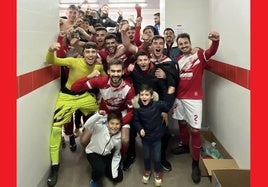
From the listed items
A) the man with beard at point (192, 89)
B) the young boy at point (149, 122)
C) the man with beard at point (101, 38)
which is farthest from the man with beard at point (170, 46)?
the young boy at point (149, 122)

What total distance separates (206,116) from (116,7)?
580 cm

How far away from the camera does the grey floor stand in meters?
2.88

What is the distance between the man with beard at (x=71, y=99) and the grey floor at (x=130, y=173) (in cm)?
16

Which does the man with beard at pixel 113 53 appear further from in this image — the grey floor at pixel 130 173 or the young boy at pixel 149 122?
the grey floor at pixel 130 173

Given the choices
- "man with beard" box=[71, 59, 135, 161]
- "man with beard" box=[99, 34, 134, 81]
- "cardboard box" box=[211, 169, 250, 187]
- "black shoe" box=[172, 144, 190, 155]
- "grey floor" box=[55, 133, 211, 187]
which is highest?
"man with beard" box=[99, 34, 134, 81]

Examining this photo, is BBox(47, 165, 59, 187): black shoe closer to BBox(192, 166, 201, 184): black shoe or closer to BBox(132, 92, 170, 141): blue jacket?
BBox(132, 92, 170, 141): blue jacket

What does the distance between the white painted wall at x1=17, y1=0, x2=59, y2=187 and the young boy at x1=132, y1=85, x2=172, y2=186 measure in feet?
2.91

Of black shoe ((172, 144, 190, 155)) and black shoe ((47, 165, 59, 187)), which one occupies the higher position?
black shoe ((172, 144, 190, 155))

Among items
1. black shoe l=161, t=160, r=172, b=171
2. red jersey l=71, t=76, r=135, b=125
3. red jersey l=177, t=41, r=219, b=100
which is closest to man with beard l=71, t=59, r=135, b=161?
red jersey l=71, t=76, r=135, b=125

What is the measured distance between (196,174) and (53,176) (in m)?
1.46

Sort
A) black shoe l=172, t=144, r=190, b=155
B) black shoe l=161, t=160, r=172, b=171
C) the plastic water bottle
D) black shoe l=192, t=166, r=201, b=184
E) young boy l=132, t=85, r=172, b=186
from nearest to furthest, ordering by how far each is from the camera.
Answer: young boy l=132, t=85, r=172, b=186, black shoe l=192, t=166, r=201, b=184, black shoe l=161, t=160, r=172, b=171, the plastic water bottle, black shoe l=172, t=144, r=190, b=155

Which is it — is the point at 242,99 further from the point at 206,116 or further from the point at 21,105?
the point at 21,105

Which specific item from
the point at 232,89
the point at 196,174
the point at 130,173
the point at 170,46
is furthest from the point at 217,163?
the point at 170,46
